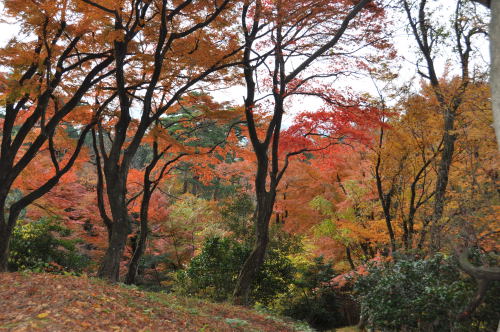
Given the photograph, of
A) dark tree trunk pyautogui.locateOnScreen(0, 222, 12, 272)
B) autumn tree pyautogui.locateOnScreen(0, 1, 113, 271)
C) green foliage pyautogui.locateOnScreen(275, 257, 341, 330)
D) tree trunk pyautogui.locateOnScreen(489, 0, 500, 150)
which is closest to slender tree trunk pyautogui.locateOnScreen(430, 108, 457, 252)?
green foliage pyautogui.locateOnScreen(275, 257, 341, 330)

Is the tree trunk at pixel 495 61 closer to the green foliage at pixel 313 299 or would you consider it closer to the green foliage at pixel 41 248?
the green foliage at pixel 41 248

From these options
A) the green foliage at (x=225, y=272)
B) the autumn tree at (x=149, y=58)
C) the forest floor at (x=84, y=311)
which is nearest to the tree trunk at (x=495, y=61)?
the forest floor at (x=84, y=311)

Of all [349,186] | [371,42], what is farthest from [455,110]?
[349,186]

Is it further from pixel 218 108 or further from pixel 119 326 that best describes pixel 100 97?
pixel 119 326

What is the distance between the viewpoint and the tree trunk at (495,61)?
2.51 m

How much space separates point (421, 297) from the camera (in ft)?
19.6

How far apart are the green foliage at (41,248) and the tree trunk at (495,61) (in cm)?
1167

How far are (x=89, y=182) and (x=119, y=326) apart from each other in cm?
1304

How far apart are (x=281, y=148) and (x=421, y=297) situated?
620 centimetres

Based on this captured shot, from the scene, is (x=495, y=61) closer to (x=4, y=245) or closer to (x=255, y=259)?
(x=255, y=259)

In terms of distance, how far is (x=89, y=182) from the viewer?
631 inches

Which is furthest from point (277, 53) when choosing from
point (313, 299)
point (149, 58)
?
point (313, 299)

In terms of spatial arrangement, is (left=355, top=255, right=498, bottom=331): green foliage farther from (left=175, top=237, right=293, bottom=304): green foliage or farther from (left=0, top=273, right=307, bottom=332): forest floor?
(left=175, top=237, right=293, bottom=304): green foliage

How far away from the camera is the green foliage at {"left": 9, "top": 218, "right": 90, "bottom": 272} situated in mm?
11750
